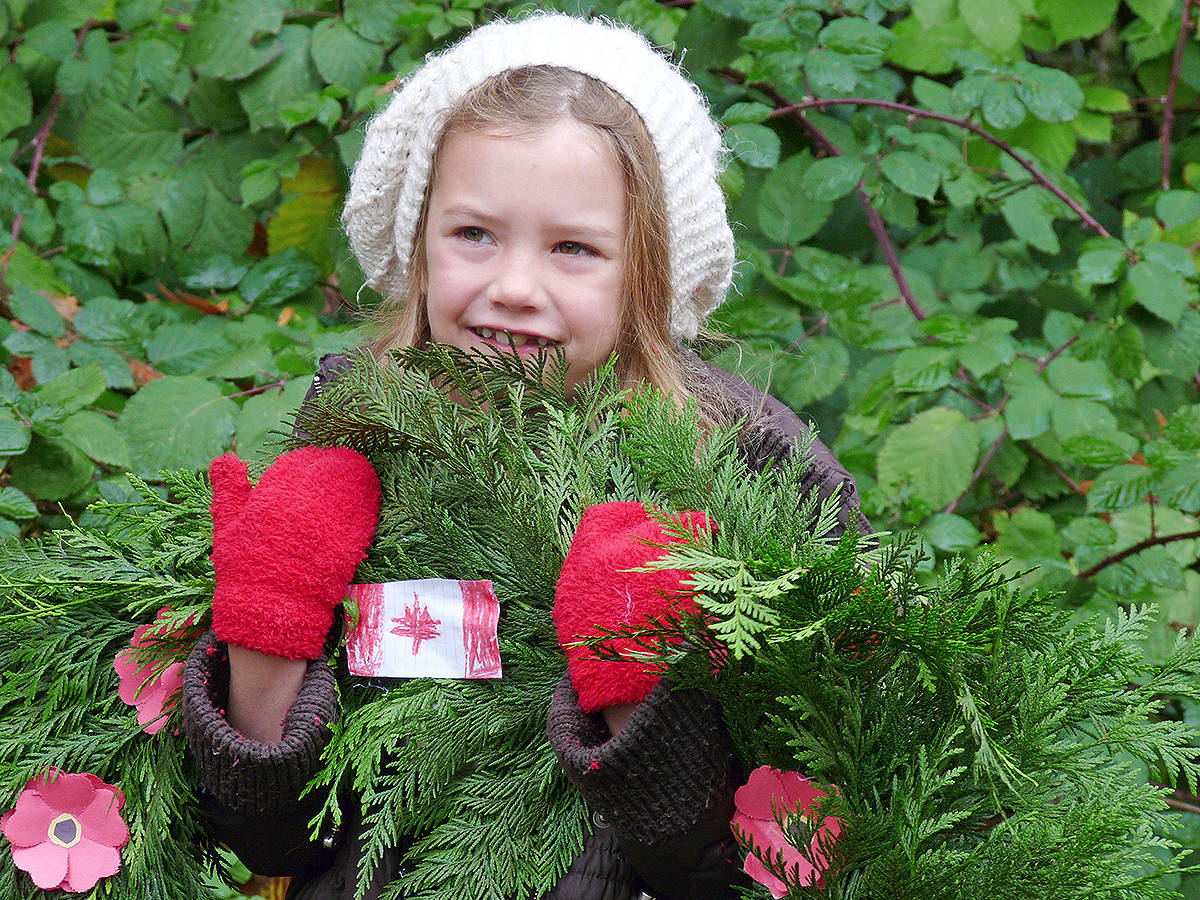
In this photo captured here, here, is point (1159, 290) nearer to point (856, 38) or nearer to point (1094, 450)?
point (1094, 450)

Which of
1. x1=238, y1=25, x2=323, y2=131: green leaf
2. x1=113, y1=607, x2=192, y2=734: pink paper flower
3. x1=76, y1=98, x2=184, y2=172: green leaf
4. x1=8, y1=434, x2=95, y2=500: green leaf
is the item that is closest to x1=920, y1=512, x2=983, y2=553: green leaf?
x1=113, y1=607, x2=192, y2=734: pink paper flower


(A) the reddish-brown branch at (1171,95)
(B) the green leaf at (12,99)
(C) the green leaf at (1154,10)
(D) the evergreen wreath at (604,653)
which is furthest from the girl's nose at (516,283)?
(A) the reddish-brown branch at (1171,95)

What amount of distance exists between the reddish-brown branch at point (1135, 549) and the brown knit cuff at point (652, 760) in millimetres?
1386

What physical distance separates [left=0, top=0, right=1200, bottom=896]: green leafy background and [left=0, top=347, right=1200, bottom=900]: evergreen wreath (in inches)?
31.3

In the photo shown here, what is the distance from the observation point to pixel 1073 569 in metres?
2.38

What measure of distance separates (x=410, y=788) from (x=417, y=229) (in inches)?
34.4

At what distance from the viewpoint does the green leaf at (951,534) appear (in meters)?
2.12

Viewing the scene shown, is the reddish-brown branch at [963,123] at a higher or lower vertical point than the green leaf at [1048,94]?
lower

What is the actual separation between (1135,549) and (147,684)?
1735mm

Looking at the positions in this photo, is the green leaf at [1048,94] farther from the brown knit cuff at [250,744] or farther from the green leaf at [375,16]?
the brown knit cuff at [250,744]

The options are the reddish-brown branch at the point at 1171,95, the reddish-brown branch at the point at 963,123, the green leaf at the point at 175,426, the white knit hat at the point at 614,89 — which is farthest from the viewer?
the reddish-brown branch at the point at 1171,95

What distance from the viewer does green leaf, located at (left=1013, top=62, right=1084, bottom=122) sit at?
7.79 ft

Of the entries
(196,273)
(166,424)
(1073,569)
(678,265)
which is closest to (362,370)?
(678,265)

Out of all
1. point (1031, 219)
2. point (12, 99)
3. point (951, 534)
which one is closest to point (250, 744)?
point (951, 534)
